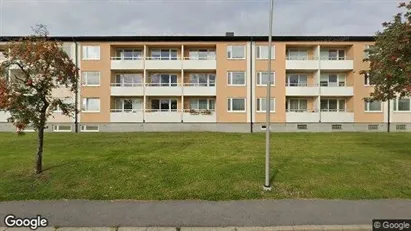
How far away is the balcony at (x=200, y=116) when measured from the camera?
25.9 m

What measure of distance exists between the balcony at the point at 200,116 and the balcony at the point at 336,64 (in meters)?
11.3

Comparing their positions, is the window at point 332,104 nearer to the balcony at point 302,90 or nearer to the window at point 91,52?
the balcony at point 302,90

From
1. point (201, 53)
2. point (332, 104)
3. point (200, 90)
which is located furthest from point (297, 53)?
point (200, 90)

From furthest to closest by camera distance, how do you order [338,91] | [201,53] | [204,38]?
[201,53]
[204,38]
[338,91]

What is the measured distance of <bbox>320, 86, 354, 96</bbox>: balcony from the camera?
25.8 m

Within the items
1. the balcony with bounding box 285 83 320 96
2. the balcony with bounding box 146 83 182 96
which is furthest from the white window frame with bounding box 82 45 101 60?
the balcony with bounding box 285 83 320 96

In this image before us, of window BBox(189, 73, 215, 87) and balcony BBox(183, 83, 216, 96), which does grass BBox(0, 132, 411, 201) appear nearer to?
balcony BBox(183, 83, 216, 96)

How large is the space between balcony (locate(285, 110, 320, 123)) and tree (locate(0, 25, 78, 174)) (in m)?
21.3

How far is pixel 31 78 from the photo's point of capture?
760cm

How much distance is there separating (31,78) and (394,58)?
9.96 metres

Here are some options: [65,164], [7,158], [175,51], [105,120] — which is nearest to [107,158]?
[65,164]

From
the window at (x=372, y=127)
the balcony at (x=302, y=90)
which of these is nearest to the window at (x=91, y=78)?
the balcony at (x=302, y=90)

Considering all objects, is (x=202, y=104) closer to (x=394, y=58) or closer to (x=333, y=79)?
(x=333, y=79)

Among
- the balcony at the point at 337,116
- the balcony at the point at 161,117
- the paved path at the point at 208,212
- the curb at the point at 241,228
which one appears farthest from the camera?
the balcony at the point at 161,117
